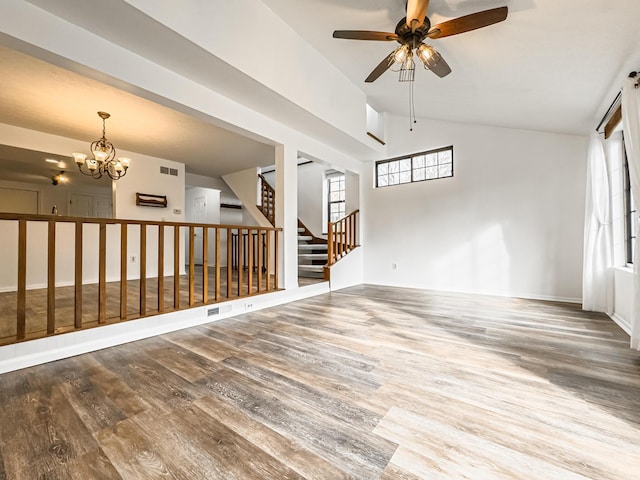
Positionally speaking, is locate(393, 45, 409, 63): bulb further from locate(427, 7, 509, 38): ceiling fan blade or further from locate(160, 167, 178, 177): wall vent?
locate(160, 167, 178, 177): wall vent

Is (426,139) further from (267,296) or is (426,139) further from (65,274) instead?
(65,274)

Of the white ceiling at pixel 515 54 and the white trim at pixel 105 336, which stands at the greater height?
the white ceiling at pixel 515 54

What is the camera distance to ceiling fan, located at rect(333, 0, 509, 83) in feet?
7.03

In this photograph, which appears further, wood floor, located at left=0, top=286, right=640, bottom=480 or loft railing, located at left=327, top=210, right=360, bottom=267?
loft railing, located at left=327, top=210, right=360, bottom=267

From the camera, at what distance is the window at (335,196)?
738cm

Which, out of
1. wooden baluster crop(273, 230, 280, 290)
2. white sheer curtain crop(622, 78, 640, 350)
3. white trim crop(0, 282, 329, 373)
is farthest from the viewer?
wooden baluster crop(273, 230, 280, 290)

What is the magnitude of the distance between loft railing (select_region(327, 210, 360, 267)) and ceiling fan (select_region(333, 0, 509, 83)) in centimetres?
294

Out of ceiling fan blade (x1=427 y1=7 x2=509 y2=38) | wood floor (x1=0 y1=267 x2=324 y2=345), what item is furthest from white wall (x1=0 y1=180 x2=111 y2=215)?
ceiling fan blade (x1=427 y1=7 x2=509 y2=38)

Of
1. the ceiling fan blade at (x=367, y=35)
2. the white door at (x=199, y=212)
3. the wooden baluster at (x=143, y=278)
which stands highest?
the ceiling fan blade at (x=367, y=35)

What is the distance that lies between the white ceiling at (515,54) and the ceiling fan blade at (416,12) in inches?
15.3

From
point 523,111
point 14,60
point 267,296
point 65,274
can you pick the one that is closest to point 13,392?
point 267,296

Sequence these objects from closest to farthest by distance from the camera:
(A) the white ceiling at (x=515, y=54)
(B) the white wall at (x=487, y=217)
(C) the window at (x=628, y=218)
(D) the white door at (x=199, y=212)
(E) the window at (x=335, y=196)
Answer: (A) the white ceiling at (x=515, y=54)
(C) the window at (x=628, y=218)
(B) the white wall at (x=487, y=217)
(E) the window at (x=335, y=196)
(D) the white door at (x=199, y=212)

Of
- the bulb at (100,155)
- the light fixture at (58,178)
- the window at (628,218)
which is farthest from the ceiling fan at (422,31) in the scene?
the light fixture at (58,178)

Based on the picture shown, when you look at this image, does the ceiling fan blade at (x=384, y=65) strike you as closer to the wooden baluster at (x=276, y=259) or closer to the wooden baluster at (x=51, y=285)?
the wooden baluster at (x=276, y=259)
